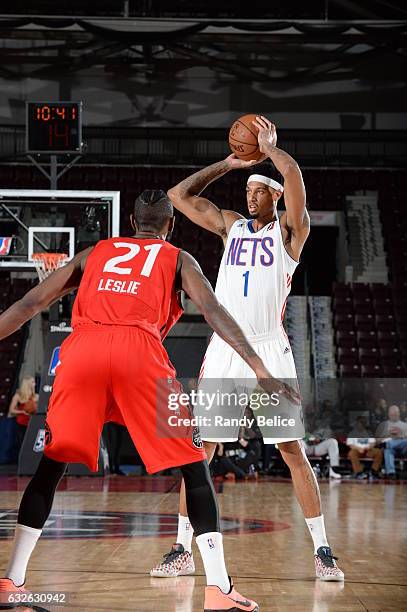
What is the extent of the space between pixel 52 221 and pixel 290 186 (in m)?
7.43

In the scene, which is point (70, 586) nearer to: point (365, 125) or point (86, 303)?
point (86, 303)

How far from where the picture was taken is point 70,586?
12.9 feet

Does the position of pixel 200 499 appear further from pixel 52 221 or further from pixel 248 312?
pixel 52 221

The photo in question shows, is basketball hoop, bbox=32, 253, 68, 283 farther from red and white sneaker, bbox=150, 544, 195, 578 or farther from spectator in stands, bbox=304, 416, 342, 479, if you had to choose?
red and white sneaker, bbox=150, 544, 195, 578

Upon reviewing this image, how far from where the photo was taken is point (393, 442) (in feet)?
43.7

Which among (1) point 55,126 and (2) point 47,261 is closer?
(2) point 47,261

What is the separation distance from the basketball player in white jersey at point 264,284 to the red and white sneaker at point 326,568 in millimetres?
60

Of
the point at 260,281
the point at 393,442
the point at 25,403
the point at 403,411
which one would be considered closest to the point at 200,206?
the point at 260,281

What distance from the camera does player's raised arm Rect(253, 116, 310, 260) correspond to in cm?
452

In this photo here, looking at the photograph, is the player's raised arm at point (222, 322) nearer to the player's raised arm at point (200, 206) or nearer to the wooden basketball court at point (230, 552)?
the wooden basketball court at point (230, 552)

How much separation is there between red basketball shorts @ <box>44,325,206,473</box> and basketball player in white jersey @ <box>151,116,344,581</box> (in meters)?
1.31

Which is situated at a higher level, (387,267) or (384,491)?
(387,267)

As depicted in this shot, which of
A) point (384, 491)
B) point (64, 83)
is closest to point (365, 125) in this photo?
point (64, 83)

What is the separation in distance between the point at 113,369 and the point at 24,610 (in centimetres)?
93
